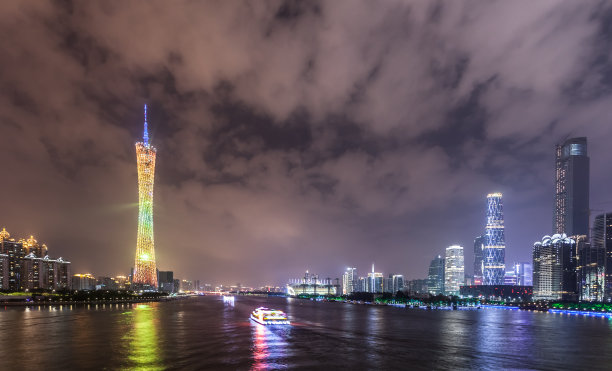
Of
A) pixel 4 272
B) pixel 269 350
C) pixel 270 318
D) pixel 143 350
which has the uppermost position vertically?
pixel 143 350

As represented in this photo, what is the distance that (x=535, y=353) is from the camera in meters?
39.8

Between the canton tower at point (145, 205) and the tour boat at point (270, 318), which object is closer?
the tour boat at point (270, 318)

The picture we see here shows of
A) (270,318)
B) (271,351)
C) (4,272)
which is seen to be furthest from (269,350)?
(4,272)

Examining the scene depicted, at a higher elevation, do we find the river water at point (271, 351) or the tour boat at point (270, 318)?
the river water at point (271, 351)

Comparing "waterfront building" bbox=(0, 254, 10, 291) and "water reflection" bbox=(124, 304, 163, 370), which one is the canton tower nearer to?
"waterfront building" bbox=(0, 254, 10, 291)

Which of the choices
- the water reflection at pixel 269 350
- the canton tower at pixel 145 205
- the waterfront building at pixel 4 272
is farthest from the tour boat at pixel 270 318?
the waterfront building at pixel 4 272

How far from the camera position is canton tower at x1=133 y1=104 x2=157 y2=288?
142125 mm

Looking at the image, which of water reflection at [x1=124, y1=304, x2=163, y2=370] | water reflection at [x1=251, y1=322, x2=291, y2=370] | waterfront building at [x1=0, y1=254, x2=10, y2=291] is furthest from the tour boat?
waterfront building at [x1=0, y1=254, x2=10, y2=291]

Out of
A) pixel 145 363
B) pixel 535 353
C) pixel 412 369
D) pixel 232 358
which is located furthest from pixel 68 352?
pixel 535 353

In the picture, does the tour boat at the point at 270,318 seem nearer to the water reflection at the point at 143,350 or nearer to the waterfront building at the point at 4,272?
the water reflection at the point at 143,350

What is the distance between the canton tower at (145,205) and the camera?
14212 cm

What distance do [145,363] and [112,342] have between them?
12851mm

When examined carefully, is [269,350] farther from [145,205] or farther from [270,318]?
[145,205]

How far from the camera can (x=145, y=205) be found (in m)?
144
